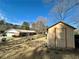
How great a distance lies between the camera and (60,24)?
16797 millimetres

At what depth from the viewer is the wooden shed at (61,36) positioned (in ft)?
53.5

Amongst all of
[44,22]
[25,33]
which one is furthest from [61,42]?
[44,22]

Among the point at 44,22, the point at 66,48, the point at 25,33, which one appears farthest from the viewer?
the point at 44,22

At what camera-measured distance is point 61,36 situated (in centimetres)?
1677

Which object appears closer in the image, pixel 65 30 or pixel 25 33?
pixel 65 30

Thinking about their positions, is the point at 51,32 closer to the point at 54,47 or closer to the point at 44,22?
the point at 54,47

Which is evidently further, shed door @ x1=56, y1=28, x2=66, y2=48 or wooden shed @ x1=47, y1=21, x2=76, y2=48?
shed door @ x1=56, y1=28, x2=66, y2=48

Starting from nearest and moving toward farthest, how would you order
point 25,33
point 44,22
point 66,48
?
point 66,48
point 25,33
point 44,22

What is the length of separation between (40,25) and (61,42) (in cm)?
5685

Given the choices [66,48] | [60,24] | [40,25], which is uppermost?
[40,25]

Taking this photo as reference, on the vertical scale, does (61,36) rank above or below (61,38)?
above

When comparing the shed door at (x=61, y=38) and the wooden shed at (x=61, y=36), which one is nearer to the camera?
the wooden shed at (x=61, y=36)

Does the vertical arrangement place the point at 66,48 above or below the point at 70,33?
below

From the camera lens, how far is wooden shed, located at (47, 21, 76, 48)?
16312 millimetres
